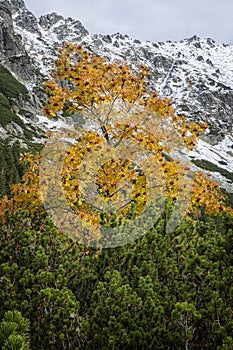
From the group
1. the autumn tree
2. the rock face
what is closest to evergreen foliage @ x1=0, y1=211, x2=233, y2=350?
the autumn tree

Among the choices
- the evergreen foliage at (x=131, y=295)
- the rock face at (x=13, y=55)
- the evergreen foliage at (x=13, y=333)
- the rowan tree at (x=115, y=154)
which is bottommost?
the evergreen foliage at (x=131, y=295)

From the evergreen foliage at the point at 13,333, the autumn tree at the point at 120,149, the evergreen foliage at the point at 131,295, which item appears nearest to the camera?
the evergreen foliage at the point at 13,333

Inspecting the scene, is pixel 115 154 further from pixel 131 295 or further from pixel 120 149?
pixel 131 295

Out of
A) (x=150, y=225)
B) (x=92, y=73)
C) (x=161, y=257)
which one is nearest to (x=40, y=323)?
(x=161, y=257)

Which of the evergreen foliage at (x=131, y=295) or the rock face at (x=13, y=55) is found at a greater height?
the rock face at (x=13, y=55)

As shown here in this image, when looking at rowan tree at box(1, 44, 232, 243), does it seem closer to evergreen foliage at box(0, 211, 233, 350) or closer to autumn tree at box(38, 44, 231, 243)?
autumn tree at box(38, 44, 231, 243)

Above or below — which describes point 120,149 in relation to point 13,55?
below

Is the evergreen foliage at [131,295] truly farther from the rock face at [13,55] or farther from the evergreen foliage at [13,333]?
the rock face at [13,55]

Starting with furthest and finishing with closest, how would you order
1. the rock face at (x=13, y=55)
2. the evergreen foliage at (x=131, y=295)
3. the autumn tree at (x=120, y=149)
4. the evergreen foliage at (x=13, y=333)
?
1. the rock face at (x=13, y=55)
2. the autumn tree at (x=120, y=149)
3. the evergreen foliage at (x=131, y=295)
4. the evergreen foliage at (x=13, y=333)

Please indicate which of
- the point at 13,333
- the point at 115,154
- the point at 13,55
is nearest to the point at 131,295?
the point at 13,333

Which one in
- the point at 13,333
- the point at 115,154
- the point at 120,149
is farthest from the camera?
the point at 120,149

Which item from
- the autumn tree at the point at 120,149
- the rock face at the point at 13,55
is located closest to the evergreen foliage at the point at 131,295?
the autumn tree at the point at 120,149
